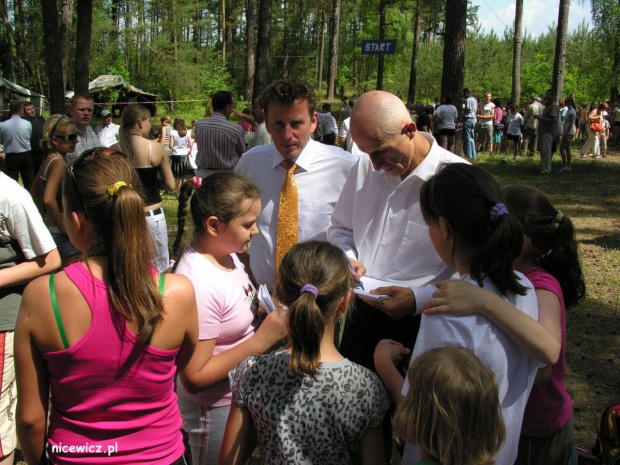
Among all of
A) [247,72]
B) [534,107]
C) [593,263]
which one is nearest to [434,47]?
[247,72]

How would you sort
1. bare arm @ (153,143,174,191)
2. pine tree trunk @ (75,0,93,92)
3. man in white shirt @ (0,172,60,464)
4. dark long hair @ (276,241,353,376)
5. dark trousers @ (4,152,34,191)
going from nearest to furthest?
1. dark long hair @ (276,241,353,376)
2. man in white shirt @ (0,172,60,464)
3. bare arm @ (153,143,174,191)
4. dark trousers @ (4,152,34,191)
5. pine tree trunk @ (75,0,93,92)

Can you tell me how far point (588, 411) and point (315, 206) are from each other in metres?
2.55

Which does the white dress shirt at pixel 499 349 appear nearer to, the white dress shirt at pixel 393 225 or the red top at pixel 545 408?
the red top at pixel 545 408

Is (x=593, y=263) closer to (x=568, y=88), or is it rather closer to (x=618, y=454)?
(x=618, y=454)

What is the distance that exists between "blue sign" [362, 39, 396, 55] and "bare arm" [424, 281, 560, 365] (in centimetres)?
1323

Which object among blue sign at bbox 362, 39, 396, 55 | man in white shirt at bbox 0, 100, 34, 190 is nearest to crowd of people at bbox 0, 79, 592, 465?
man in white shirt at bbox 0, 100, 34, 190

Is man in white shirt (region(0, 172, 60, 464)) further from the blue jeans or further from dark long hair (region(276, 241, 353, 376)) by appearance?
the blue jeans

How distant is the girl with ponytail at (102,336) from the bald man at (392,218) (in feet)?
3.10

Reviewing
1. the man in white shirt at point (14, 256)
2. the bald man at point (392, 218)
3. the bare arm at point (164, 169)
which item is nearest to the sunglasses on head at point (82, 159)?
the man in white shirt at point (14, 256)

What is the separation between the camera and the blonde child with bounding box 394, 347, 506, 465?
5.28 feet

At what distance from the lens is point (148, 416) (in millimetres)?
1856

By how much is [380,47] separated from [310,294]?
13.6 meters

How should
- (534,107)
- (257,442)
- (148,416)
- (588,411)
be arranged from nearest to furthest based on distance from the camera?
1. (148,416)
2. (257,442)
3. (588,411)
4. (534,107)

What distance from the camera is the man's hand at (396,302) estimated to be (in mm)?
2322
